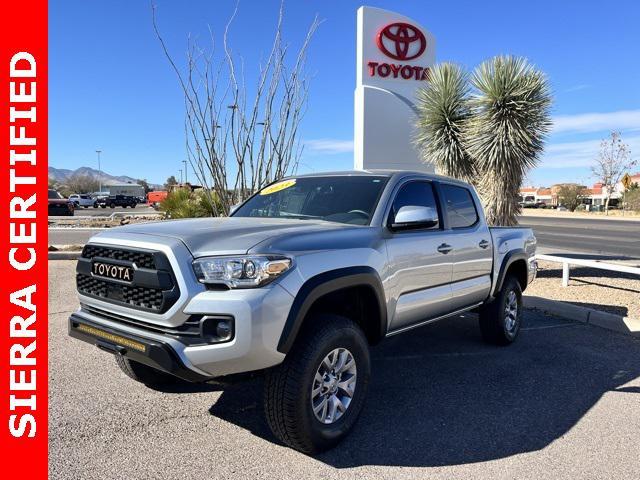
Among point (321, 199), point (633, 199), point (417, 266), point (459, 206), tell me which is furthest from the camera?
point (633, 199)

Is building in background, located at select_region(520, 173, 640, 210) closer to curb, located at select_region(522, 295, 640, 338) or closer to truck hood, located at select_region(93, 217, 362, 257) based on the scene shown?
curb, located at select_region(522, 295, 640, 338)

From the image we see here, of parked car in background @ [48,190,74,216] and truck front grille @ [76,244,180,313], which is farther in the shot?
parked car in background @ [48,190,74,216]

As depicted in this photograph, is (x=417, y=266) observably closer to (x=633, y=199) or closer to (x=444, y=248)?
(x=444, y=248)

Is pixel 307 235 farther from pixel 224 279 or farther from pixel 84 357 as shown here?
pixel 84 357

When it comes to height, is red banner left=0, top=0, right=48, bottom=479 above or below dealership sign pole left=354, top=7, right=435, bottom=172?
below

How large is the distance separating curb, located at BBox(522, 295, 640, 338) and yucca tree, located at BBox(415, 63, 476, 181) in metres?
4.27

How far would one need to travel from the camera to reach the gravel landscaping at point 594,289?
7.16 meters

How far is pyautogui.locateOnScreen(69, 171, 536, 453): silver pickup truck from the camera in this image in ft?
9.27

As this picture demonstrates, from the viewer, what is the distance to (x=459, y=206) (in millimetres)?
5086

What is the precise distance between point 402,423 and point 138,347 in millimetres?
1935

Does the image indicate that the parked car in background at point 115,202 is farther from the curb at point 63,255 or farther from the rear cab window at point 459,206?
the rear cab window at point 459,206

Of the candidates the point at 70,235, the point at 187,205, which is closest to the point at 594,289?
the point at 187,205

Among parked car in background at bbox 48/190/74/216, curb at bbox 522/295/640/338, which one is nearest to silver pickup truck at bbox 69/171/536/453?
curb at bbox 522/295/640/338

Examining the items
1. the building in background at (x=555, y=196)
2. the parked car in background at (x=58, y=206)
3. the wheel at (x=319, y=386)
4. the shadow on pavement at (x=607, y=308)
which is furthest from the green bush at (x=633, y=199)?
the wheel at (x=319, y=386)
